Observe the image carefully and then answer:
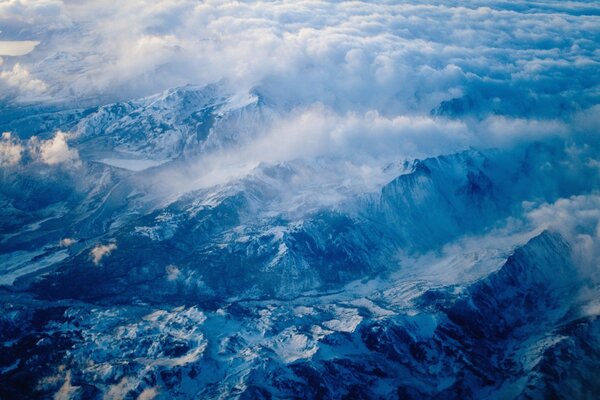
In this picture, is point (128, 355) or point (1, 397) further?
point (128, 355)

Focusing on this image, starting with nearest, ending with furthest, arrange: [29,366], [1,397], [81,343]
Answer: [1,397]
[29,366]
[81,343]

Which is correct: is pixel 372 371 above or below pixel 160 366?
below

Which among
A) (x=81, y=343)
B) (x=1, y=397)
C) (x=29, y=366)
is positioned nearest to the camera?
(x=1, y=397)

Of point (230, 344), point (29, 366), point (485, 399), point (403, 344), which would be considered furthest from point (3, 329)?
point (485, 399)

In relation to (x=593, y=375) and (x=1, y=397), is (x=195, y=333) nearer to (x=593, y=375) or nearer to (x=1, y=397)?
(x=1, y=397)

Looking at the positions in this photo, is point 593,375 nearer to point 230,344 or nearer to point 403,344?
point 403,344

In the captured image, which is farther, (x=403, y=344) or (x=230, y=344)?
(x=403, y=344)

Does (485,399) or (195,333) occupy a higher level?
(195,333)

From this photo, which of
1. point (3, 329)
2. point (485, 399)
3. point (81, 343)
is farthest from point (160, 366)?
point (485, 399)

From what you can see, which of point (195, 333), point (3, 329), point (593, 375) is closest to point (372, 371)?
point (195, 333)
